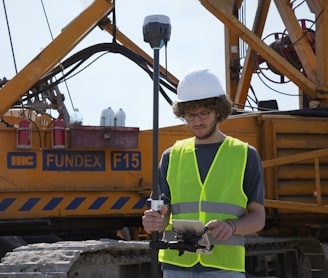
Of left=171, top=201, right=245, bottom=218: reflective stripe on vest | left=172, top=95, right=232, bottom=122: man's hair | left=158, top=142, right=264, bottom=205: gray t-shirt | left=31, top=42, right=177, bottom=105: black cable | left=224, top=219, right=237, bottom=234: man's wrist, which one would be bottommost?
left=224, top=219, right=237, bottom=234: man's wrist

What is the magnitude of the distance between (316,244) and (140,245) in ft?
7.25

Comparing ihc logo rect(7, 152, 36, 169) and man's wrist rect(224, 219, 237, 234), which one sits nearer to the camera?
man's wrist rect(224, 219, 237, 234)

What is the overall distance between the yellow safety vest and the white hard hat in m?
0.23

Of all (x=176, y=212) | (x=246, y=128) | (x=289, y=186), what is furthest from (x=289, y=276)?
(x=176, y=212)

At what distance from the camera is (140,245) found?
228 inches

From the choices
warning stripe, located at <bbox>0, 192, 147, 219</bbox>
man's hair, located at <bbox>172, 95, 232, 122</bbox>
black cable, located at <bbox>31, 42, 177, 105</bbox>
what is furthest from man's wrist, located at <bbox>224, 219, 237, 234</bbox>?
black cable, located at <bbox>31, 42, 177, 105</bbox>

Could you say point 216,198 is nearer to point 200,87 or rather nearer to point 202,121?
point 202,121

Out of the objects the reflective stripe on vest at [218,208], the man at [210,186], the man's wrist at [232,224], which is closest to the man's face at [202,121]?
the man at [210,186]

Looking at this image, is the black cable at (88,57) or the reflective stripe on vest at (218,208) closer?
the reflective stripe on vest at (218,208)

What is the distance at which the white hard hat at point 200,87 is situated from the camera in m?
3.16

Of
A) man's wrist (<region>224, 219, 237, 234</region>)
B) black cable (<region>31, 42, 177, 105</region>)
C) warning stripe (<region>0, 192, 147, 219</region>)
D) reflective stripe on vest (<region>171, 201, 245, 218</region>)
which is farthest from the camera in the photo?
black cable (<region>31, 42, 177, 105</region>)

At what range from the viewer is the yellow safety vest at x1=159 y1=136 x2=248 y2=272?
304cm

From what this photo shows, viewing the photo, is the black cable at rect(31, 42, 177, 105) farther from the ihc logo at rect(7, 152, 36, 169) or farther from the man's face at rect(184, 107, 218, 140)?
the man's face at rect(184, 107, 218, 140)

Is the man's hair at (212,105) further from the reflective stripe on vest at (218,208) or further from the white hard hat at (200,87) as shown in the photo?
the reflective stripe on vest at (218,208)
